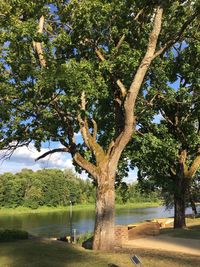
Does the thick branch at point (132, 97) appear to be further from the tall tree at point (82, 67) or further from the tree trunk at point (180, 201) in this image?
the tree trunk at point (180, 201)

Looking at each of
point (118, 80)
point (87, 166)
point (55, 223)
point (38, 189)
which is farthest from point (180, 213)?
point (38, 189)

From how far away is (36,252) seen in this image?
13422mm

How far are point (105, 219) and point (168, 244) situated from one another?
3.85 meters

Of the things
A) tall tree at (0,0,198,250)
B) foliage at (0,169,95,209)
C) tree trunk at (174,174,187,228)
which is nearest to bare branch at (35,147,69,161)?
tall tree at (0,0,198,250)

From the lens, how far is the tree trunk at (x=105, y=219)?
1400cm

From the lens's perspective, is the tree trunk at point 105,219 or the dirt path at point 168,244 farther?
the dirt path at point 168,244

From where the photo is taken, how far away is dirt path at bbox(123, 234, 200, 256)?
15.0 m

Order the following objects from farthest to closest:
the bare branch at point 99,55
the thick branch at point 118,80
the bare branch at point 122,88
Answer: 1. the bare branch at point 99,55
2. the thick branch at point 118,80
3. the bare branch at point 122,88

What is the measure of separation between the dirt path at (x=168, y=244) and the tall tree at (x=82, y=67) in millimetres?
2592

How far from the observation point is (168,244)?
54.7ft

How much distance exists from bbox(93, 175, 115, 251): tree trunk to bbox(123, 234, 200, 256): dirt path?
225 cm

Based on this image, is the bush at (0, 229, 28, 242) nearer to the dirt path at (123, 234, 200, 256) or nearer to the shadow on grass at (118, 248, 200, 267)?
the dirt path at (123, 234, 200, 256)

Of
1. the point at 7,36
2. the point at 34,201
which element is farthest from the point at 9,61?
the point at 34,201

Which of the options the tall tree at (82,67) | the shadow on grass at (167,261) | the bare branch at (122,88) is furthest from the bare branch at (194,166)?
the shadow on grass at (167,261)
